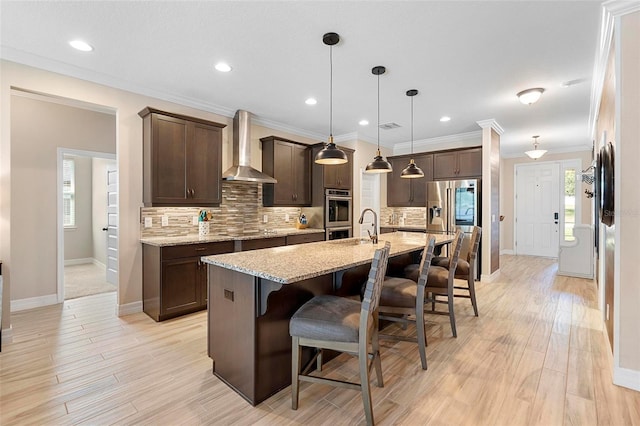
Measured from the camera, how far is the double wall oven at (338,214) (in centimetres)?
545

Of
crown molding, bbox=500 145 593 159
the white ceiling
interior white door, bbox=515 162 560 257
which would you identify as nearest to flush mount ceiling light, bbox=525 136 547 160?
crown molding, bbox=500 145 593 159

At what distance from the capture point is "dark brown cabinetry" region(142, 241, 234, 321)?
341 centimetres

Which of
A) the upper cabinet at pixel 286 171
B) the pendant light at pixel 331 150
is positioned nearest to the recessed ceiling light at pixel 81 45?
the pendant light at pixel 331 150

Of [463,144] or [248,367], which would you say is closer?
[248,367]

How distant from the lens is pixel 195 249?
3.64 meters

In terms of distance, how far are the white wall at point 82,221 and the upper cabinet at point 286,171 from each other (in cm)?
456

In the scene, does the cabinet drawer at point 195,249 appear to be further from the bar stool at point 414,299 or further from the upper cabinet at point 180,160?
the bar stool at point 414,299

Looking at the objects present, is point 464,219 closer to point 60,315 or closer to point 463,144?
point 463,144

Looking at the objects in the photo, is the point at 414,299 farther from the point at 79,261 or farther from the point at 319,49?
the point at 79,261

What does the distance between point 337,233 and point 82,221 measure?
567 cm

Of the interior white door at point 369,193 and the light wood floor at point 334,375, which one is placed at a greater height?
the interior white door at point 369,193

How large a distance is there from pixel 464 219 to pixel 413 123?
1900 mm

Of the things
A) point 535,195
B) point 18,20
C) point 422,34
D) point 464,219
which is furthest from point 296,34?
point 535,195

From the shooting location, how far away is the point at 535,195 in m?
7.86
